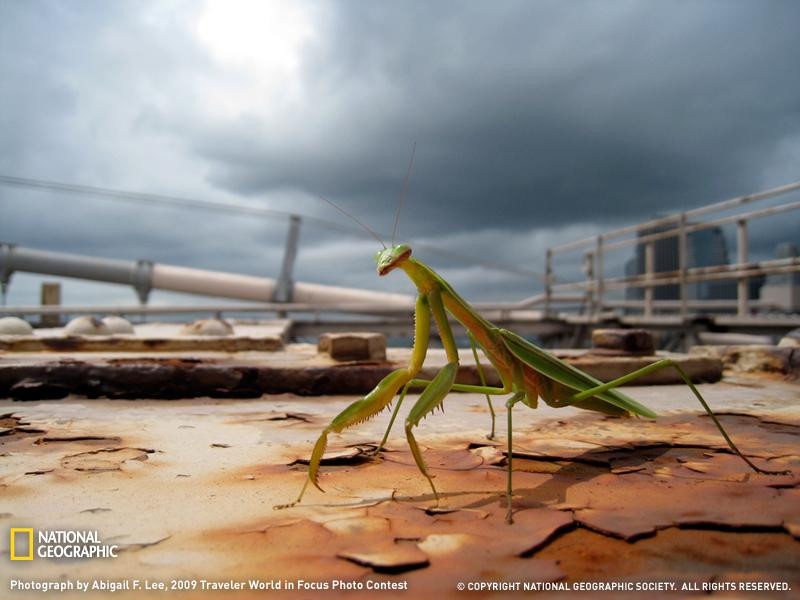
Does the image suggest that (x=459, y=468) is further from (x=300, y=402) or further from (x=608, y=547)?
(x=300, y=402)

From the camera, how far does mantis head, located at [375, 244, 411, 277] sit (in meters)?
1.86

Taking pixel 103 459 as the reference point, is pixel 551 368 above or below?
above

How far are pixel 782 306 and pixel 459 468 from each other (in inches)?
300

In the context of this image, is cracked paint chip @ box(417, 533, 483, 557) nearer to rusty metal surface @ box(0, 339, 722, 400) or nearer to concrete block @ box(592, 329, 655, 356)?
rusty metal surface @ box(0, 339, 722, 400)

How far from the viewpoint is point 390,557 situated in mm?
1299

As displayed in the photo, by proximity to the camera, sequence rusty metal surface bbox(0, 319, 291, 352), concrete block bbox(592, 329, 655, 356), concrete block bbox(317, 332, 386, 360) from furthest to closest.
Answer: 1. rusty metal surface bbox(0, 319, 291, 352)
2. concrete block bbox(592, 329, 655, 356)
3. concrete block bbox(317, 332, 386, 360)

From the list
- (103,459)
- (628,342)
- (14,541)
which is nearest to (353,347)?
(628,342)

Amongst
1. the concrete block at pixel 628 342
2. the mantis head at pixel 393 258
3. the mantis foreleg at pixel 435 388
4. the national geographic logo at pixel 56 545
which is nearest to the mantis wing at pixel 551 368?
the mantis foreleg at pixel 435 388

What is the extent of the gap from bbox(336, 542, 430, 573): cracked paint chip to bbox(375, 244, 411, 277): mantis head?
90 cm

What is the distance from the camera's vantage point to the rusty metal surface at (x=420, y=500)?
128 cm

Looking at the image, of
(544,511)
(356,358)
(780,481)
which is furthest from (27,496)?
(356,358)

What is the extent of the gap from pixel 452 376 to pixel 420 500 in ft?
1.39

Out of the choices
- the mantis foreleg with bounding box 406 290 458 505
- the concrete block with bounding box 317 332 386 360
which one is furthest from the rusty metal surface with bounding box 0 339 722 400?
the mantis foreleg with bounding box 406 290 458 505

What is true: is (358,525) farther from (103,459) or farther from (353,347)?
(353,347)
